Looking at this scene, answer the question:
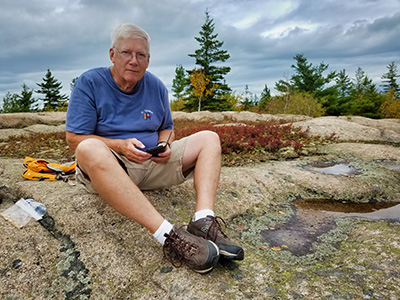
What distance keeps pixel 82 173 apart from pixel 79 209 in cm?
34

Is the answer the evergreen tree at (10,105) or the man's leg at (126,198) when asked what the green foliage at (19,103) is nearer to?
the evergreen tree at (10,105)

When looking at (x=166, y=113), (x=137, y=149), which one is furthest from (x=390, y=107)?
(x=137, y=149)

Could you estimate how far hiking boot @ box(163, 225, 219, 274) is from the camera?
1.87 meters

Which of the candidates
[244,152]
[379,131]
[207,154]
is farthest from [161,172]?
[379,131]

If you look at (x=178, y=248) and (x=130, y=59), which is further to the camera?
(x=130, y=59)

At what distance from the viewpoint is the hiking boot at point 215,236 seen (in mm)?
1965

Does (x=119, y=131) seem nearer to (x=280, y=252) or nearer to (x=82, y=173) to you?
(x=82, y=173)

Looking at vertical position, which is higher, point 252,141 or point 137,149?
point 137,149

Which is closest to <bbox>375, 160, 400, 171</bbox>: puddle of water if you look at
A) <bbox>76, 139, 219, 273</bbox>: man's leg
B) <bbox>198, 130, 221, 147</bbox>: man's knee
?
<bbox>198, 130, 221, 147</bbox>: man's knee

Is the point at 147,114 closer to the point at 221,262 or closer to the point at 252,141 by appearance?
the point at 221,262

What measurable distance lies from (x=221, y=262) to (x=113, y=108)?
1696 millimetres

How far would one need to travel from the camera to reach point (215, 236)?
2098mm

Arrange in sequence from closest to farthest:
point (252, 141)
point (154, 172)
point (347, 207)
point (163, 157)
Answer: point (163, 157) < point (154, 172) < point (347, 207) < point (252, 141)

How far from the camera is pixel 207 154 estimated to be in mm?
2564
